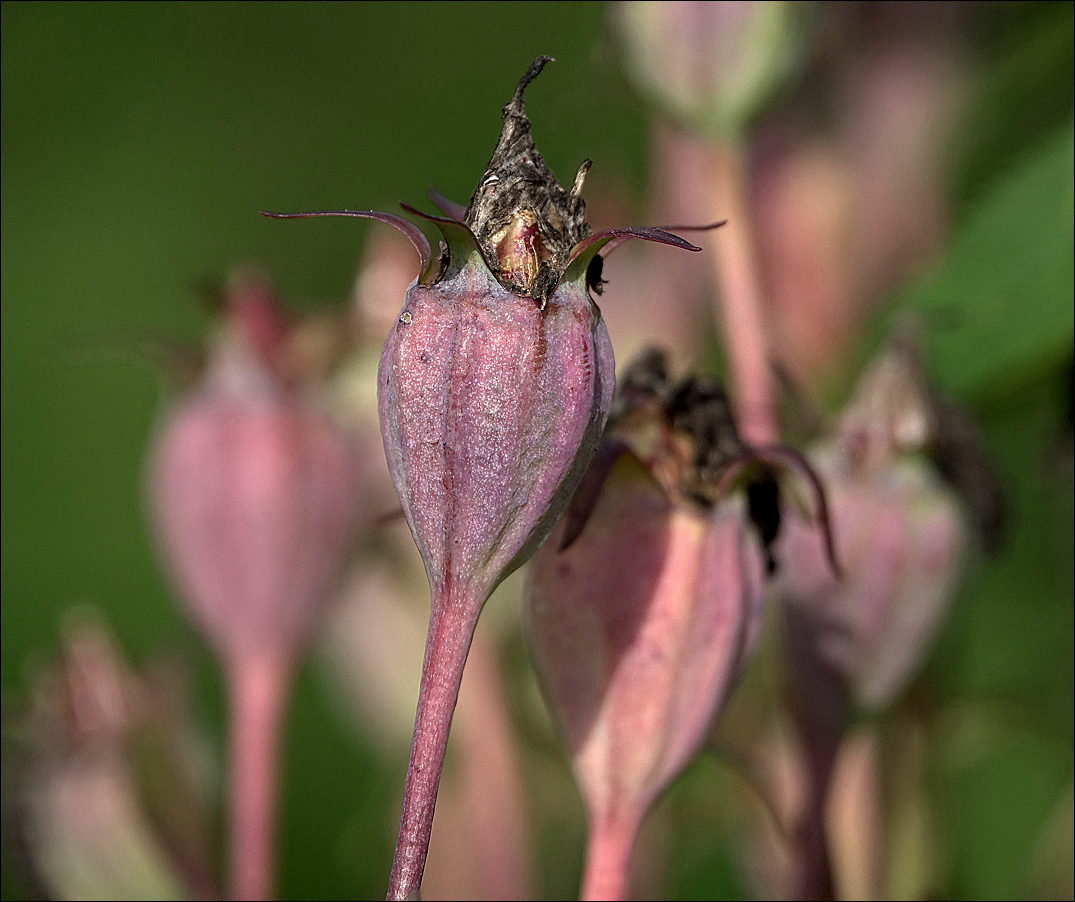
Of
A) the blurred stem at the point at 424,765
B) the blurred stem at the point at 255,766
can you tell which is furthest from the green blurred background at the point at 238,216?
the blurred stem at the point at 424,765

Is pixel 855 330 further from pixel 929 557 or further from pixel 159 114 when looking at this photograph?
pixel 159 114

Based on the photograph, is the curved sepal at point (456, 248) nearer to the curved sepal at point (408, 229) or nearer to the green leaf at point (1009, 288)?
the curved sepal at point (408, 229)

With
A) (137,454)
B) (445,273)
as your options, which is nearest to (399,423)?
(445,273)

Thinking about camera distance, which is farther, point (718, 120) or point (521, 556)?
point (718, 120)

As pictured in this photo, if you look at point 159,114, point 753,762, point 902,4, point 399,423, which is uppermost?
point 159,114

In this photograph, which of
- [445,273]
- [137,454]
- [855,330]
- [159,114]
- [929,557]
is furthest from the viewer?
[159,114]

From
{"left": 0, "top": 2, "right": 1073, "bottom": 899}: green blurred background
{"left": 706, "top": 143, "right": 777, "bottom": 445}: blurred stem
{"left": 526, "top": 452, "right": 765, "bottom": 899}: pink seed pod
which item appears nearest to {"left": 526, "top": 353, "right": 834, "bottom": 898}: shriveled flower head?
{"left": 526, "top": 452, "right": 765, "bottom": 899}: pink seed pod

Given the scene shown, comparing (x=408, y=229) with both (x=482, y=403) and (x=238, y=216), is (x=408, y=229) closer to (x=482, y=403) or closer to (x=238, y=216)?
(x=482, y=403)
